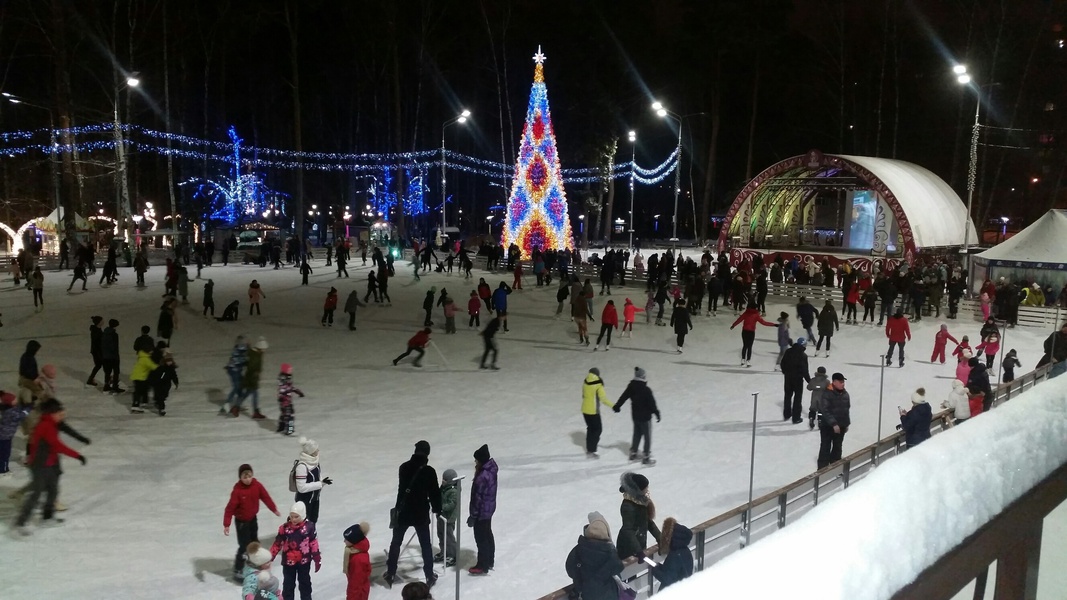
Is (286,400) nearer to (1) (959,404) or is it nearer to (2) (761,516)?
(2) (761,516)

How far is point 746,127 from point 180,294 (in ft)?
137

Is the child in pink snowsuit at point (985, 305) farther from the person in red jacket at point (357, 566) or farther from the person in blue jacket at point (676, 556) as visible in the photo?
the person in red jacket at point (357, 566)

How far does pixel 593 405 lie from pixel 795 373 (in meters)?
3.48

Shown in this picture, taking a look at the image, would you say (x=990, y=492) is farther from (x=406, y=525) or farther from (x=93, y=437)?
(x=93, y=437)

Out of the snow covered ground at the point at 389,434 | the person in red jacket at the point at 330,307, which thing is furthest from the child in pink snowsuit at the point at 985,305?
the person in red jacket at the point at 330,307

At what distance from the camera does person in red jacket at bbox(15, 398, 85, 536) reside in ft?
24.6

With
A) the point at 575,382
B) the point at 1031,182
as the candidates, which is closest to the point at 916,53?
the point at 1031,182

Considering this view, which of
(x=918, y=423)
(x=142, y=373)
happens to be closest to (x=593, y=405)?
(x=918, y=423)

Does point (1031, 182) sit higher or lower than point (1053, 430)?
higher

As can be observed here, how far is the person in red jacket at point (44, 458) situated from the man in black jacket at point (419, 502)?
356 cm

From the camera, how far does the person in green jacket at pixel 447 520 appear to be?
678 cm

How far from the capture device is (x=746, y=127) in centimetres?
5434

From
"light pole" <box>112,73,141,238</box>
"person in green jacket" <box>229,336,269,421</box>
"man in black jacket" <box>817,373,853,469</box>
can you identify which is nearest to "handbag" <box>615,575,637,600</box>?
"man in black jacket" <box>817,373,853,469</box>

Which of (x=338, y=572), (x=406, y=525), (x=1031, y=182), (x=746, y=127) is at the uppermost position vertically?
(x=746, y=127)
